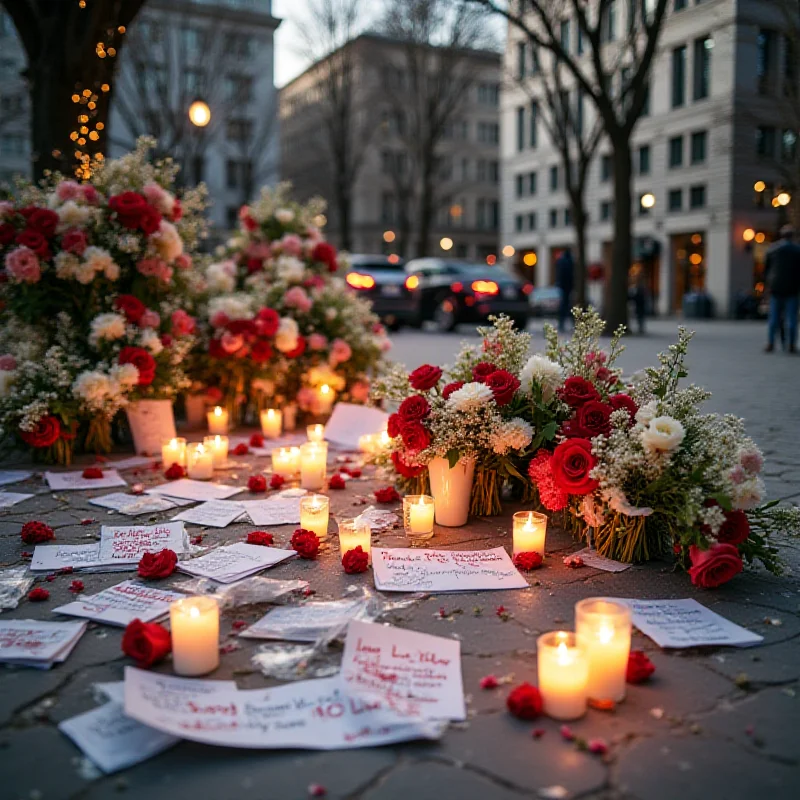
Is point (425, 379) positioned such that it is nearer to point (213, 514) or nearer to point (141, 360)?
point (213, 514)

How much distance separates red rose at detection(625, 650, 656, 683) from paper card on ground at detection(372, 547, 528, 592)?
86 centimetres

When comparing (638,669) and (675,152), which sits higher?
(675,152)

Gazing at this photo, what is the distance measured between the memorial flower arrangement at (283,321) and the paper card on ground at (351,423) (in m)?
0.63

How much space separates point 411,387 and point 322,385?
291 cm

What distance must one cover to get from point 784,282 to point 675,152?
2679 cm

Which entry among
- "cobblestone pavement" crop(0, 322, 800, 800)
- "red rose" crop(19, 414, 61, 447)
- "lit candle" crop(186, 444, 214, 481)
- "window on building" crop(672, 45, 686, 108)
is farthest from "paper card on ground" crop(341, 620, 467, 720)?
"window on building" crop(672, 45, 686, 108)

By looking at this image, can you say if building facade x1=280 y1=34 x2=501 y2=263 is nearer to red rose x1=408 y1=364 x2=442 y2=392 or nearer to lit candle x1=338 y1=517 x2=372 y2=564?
red rose x1=408 y1=364 x2=442 y2=392

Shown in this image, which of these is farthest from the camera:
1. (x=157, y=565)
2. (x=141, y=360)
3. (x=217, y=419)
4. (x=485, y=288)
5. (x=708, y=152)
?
(x=708, y=152)

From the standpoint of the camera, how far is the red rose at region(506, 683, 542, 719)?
7.63ft

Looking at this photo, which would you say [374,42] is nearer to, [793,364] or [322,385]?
[793,364]

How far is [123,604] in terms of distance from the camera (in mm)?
3197

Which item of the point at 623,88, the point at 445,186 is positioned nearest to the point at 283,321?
the point at 623,88

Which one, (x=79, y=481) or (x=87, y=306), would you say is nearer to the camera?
(x=79, y=481)

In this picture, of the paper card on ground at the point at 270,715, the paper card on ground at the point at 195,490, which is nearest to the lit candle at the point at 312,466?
the paper card on ground at the point at 195,490
